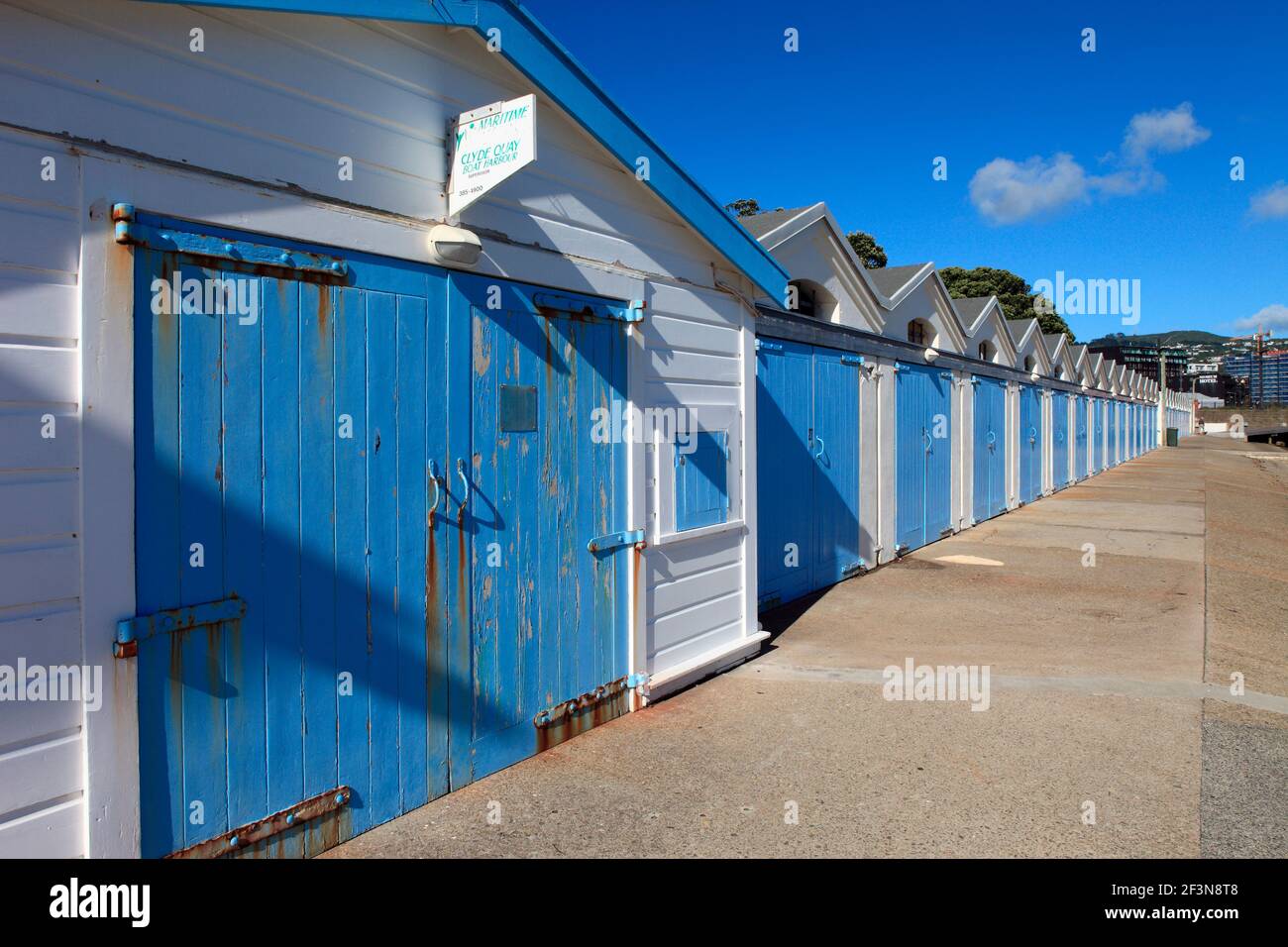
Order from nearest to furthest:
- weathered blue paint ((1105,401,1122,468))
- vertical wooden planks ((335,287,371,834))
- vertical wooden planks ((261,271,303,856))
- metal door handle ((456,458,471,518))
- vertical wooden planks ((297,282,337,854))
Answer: vertical wooden planks ((261,271,303,856)) < vertical wooden planks ((297,282,337,854)) < vertical wooden planks ((335,287,371,834)) < metal door handle ((456,458,471,518)) < weathered blue paint ((1105,401,1122,468))

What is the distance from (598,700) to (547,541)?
1.04 meters

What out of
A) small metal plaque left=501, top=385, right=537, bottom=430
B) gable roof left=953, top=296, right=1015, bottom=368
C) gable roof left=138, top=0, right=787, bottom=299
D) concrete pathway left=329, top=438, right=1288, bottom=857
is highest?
gable roof left=953, top=296, right=1015, bottom=368

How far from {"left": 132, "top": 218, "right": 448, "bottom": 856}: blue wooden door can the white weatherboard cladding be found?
0.10 meters

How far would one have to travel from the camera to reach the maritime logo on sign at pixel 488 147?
12.0ft

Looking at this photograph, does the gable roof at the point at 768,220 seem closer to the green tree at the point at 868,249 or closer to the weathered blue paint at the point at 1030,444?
the weathered blue paint at the point at 1030,444

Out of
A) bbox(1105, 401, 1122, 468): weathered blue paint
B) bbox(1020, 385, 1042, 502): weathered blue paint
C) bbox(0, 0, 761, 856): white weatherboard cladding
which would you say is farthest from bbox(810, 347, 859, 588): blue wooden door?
bbox(1105, 401, 1122, 468): weathered blue paint

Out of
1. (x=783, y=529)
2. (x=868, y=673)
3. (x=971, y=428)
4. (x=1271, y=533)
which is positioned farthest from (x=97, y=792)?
(x=1271, y=533)

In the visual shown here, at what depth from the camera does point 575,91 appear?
4.44 meters

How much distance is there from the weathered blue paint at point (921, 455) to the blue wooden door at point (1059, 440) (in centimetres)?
922

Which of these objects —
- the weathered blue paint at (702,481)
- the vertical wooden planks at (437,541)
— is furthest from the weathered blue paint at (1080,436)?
the vertical wooden planks at (437,541)

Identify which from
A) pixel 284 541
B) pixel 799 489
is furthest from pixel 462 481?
pixel 799 489

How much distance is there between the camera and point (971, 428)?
14.0m

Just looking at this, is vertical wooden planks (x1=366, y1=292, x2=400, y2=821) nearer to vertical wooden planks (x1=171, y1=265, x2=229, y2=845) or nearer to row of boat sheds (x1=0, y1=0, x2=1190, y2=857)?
row of boat sheds (x1=0, y1=0, x2=1190, y2=857)

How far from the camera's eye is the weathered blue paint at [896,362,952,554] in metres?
11.0
